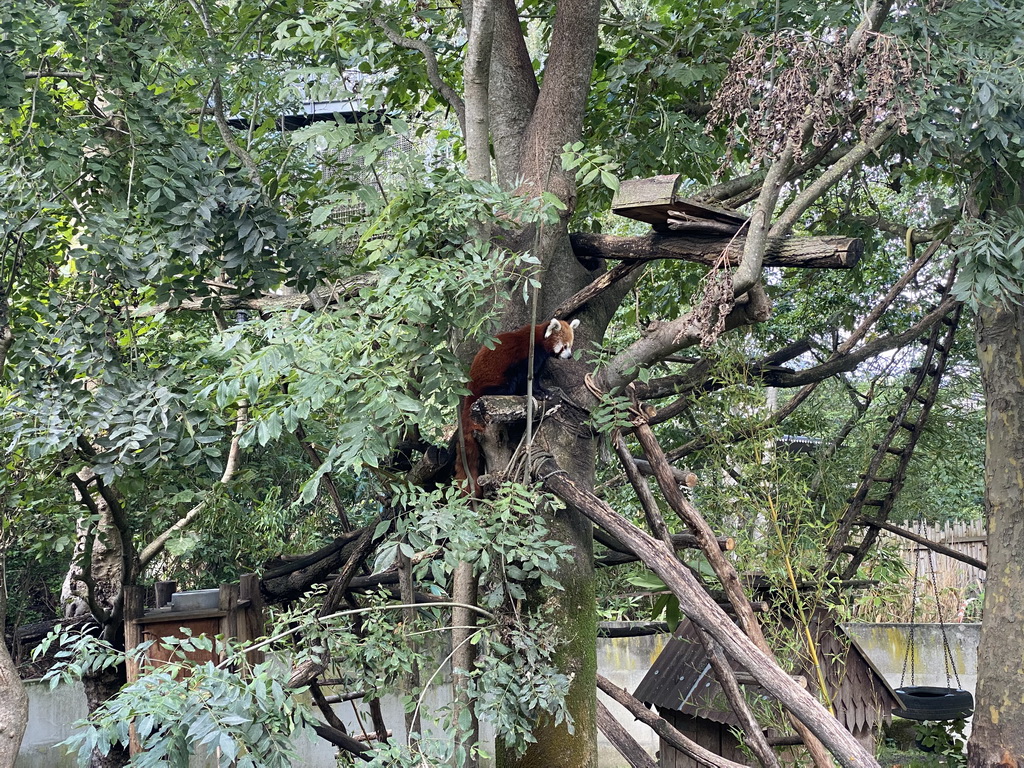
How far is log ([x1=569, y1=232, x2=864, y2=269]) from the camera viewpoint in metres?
2.86

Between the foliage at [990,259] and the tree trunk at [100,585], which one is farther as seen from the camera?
the tree trunk at [100,585]

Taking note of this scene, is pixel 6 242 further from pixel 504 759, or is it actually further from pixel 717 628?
pixel 717 628

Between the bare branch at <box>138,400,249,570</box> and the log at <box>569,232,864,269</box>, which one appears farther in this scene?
the bare branch at <box>138,400,249,570</box>

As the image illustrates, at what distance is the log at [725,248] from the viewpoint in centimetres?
286

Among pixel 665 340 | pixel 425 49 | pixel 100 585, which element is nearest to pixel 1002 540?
pixel 665 340

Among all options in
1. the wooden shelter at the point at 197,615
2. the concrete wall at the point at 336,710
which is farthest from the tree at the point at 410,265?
the concrete wall at the point at 336,710

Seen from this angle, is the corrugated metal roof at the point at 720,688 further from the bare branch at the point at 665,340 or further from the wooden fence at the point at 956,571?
the wooden fence at the point at 956,571

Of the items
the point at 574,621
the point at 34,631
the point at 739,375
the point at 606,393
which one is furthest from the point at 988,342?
the point at 34,631

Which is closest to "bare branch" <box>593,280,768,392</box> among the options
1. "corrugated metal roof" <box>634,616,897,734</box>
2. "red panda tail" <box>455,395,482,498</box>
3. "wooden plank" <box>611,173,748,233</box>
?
"wooden plank" <box>611,173,748,233</box>

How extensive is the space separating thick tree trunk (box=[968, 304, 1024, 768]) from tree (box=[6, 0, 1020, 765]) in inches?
16.3

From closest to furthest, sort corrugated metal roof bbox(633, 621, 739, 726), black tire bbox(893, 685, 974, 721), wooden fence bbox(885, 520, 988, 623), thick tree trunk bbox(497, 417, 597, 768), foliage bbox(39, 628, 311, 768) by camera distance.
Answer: foliage bbox(39, 628, 311, 768) → thick tree trunk bbox(497, 417, 597, 768) → corrugated metal roof bbox(633, 621, 739, 726) → black tire bbox(893, 685, 974, 721) → wooden fence bbox(885, 520, 988, 623)

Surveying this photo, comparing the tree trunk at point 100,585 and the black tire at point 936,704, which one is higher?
the tree trunk at point 100,585

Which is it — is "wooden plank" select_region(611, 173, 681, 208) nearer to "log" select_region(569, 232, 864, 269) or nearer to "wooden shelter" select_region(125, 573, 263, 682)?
"log" select_region(569, 232, 864, 269)

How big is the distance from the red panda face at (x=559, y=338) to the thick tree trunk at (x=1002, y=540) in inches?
82.9
